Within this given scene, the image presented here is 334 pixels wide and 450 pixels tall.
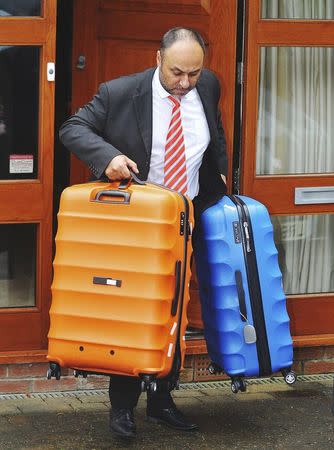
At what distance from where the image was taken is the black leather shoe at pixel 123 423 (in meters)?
6.00

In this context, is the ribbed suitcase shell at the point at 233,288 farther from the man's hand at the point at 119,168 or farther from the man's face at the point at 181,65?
the man's face at the point at 181,65

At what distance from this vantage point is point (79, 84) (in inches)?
296

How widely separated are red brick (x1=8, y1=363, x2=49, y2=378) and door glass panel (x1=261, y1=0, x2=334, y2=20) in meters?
2.41

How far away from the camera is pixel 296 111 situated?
7.29m

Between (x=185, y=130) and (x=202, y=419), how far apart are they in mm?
1582

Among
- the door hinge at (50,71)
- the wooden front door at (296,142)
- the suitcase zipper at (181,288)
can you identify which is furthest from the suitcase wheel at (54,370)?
the wooden front door at (296,142)

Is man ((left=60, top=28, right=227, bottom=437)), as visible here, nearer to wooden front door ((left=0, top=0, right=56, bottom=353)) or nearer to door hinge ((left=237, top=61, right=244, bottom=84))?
wooden front door ((left=0, top=0, right=56, bottom=353))

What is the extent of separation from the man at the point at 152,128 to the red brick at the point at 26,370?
0.88 m

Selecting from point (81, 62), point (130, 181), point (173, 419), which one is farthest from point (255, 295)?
point (81, 62)

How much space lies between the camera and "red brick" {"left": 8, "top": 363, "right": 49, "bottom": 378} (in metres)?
6.78

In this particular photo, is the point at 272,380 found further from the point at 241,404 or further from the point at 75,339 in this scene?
the point at 75,339

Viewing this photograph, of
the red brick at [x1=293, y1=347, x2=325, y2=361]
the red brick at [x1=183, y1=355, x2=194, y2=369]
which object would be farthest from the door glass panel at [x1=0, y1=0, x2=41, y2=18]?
the red brick at [x1=293, y1=347, x2=325, y2=361]

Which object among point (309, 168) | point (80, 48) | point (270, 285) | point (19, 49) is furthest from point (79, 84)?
point (270, 285)

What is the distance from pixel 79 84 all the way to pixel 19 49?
966 mm
